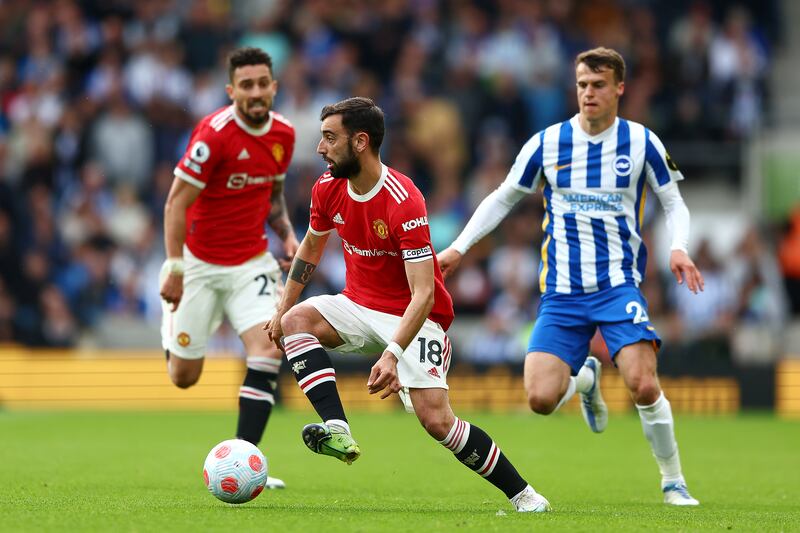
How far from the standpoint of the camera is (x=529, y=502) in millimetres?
7332

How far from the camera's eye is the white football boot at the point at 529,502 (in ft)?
24.0

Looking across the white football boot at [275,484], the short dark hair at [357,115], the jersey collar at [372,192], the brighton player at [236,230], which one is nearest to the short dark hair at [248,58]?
the brighton player at [236,230]

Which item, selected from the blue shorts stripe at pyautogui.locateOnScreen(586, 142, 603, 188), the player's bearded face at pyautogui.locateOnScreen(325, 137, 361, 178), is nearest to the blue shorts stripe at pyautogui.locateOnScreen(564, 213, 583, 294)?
the blue shorts stripe at pyautogui.locateOnScreen(586, 142, 603, 188)

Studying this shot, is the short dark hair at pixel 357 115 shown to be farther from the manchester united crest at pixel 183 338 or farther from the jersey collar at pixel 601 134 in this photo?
the manchester united crest at pixel 183 338

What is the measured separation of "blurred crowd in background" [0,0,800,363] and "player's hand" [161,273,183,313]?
30.9 feet

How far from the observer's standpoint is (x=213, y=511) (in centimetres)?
695

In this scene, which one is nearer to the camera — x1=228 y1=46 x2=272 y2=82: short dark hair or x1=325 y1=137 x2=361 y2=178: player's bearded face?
x1=325 y1=137 x2=361 y2=178: player's bearded face

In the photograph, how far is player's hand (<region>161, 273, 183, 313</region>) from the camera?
28.4 feet

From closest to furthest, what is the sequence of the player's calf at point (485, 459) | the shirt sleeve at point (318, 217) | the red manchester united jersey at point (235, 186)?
the player's calf at point (485, 459) → the shirt sleeve at point (318, 217) → the red manchester united jersey at point (235, 186)

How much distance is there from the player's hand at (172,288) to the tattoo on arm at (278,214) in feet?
3.51

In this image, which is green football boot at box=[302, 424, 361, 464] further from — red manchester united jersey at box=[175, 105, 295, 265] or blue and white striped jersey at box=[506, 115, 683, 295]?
red manchester united jersey at box=[175, 105, 295, 265]

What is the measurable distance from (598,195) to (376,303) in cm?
180

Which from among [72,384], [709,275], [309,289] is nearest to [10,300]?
[72,384]

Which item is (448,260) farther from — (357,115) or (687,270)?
(687,270)
